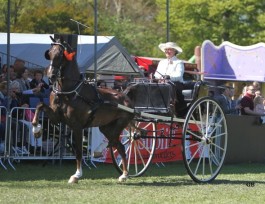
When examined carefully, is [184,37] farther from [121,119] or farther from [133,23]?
[121,119]

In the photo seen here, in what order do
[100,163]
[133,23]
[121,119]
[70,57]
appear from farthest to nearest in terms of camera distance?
[133,23], [100,163], [121,119], [70,57]

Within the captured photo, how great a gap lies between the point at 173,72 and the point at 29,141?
10.4 feet

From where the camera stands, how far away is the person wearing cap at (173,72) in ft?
39.9

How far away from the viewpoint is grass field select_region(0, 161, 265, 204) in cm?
938

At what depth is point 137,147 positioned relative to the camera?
12.9 metres

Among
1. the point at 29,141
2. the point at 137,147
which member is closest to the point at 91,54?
the point at 29,141

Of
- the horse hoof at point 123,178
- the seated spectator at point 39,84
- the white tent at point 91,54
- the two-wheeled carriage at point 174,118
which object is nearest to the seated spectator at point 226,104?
the white tent at point 91,54

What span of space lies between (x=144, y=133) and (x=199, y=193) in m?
2.45

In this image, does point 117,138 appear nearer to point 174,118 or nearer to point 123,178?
point 123,178

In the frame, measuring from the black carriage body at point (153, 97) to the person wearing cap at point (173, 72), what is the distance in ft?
0.80

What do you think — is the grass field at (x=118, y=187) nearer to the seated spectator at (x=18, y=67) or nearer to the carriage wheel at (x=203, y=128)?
the carriage wheel at (x=203, y=128)

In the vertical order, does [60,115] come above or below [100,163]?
above

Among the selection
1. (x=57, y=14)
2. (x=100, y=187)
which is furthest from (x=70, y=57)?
(x=57, y=14)

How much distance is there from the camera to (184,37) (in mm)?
38469
